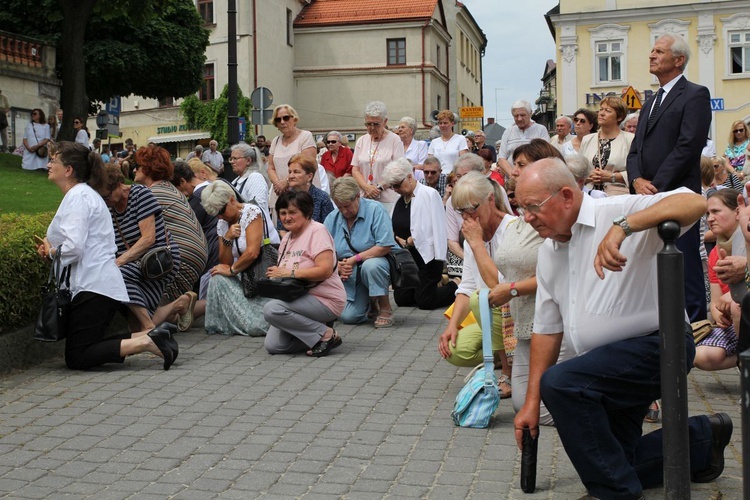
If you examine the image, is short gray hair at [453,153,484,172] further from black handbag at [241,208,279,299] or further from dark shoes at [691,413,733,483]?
dark shoes at [691,413,733,483]

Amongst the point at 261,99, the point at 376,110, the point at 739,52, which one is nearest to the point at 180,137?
the point at 739,52

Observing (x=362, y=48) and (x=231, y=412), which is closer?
(x=231, y=412)

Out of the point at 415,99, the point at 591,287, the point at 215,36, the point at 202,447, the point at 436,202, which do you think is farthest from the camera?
the point at 415,99

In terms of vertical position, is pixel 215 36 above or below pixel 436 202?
above

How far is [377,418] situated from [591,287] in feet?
8.37

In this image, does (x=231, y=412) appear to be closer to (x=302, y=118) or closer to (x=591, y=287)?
(x=591, y=287)

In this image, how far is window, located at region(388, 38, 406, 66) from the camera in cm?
6381

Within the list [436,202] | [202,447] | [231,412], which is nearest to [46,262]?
[231,412]

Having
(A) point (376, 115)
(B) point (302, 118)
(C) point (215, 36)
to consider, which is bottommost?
(A) point (376, 115)

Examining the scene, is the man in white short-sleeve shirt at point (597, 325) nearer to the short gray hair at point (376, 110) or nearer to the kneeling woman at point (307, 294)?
the kneeling woman at point (307, 294)

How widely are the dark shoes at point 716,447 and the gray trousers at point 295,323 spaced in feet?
14.9

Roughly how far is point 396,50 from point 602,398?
60808 mm

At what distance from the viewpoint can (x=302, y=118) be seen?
6378 cm

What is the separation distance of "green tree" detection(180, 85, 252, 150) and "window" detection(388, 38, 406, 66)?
12226 mm
